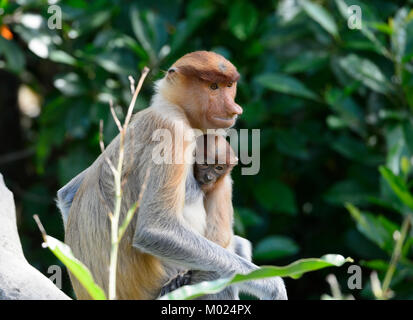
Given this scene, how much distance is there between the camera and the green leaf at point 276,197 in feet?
24.5

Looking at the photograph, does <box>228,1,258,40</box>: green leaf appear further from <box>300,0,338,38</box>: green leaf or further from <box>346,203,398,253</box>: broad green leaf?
<box>346,203,398,253</box>: broad green leaf

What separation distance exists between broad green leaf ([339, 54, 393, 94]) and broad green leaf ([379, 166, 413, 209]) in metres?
1.17

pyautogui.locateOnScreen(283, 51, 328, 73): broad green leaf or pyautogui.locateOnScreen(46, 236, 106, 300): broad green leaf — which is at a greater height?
pyautogui.locateOnScreen(283, 51, 328, 73): broad green leaf

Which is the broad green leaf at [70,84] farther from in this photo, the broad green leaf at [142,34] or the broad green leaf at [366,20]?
the broad green leaf at [366,20]

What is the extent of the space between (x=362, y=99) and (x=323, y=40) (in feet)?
3.10

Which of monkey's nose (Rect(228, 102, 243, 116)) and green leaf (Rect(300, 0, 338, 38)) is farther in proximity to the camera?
green leaf (Rect(300, 0, 338, 38))

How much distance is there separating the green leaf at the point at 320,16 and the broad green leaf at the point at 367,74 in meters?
0.37

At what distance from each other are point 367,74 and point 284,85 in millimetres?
831

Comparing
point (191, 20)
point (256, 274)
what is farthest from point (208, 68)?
point (191, 20)

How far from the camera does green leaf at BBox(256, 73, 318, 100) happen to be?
7105mm

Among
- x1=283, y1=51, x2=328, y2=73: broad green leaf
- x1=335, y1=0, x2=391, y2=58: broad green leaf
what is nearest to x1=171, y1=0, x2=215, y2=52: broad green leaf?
x1=283, y1=51, x2=328, y2=73: broad green leaf

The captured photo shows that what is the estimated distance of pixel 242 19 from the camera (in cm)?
745

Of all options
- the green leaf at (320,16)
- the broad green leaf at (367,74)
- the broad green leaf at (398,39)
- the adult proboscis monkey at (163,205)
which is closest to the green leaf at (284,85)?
the broad green leaf at (367,74)

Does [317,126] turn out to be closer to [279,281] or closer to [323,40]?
[323,40]
